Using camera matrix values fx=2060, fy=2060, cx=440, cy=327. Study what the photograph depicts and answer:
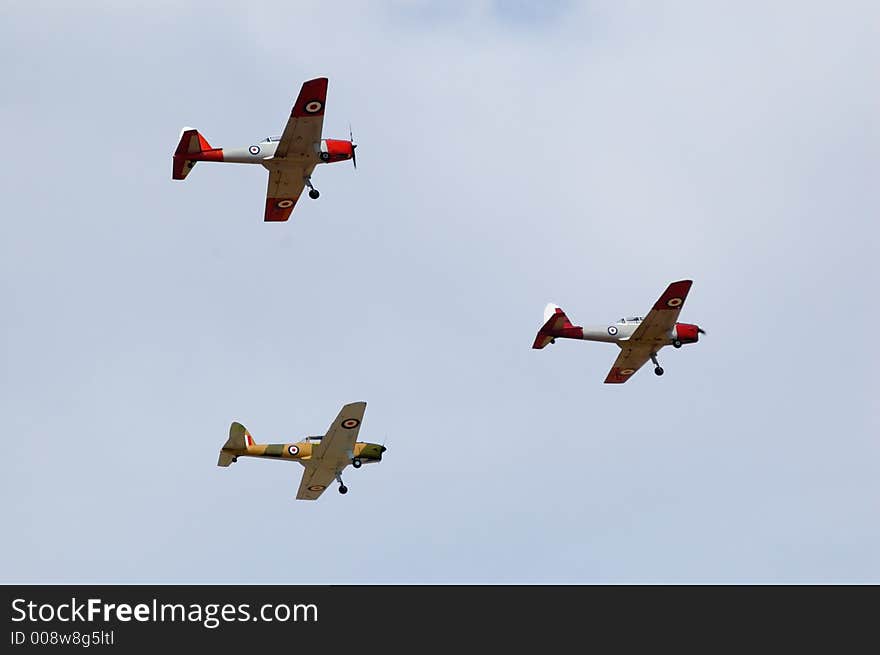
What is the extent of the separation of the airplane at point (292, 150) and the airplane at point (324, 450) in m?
8.43

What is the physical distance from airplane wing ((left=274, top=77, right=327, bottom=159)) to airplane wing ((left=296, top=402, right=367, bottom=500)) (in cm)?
930

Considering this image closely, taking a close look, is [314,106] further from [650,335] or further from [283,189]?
[650,335]

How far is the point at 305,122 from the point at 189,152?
433cm

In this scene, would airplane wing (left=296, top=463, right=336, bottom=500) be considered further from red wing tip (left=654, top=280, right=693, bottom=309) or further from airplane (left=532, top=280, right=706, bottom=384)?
red wing tip (left=654, top=280, right=693, bottom=309)

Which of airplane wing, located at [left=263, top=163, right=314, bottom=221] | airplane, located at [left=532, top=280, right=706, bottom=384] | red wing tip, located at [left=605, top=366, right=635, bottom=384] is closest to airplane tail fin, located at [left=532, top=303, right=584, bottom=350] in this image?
airplane, located at [left=532, top=280, right=706, bottom=384]

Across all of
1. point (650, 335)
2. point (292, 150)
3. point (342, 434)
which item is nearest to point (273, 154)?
point (292, 150)

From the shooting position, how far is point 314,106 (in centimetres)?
6981

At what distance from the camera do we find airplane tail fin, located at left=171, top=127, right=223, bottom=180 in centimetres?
7138

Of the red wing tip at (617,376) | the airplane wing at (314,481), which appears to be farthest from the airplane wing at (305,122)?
the red wing tip at (617,376)
